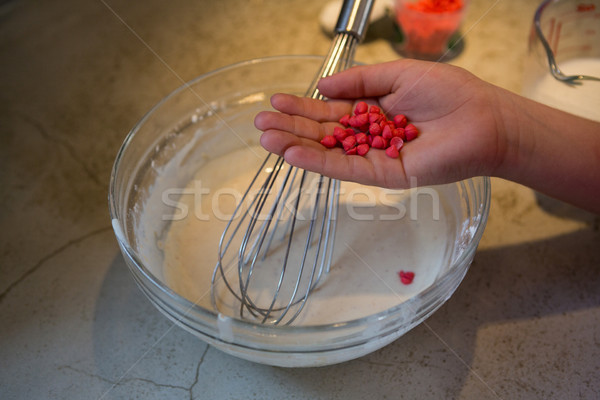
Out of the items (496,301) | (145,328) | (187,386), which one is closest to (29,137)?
(145,328)

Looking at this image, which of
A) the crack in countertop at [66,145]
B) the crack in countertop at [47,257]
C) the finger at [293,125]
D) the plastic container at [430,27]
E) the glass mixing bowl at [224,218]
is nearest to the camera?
the glass mixing bowl at [224,218]

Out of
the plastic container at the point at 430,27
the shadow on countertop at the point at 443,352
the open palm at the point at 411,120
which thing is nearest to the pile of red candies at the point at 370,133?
the open palm at the point at 411,120

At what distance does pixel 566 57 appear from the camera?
1133 mm

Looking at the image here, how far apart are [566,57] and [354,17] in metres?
0.53

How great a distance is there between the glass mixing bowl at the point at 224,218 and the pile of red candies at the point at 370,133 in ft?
0.49

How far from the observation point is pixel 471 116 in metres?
0.78

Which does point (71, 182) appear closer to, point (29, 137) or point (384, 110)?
→ point (29, 137)

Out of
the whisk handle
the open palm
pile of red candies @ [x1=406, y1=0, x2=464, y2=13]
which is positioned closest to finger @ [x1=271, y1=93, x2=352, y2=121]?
the open palm

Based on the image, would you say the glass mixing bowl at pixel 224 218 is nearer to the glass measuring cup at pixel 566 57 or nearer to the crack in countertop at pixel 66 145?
the crack in countertop at pixel 66 145

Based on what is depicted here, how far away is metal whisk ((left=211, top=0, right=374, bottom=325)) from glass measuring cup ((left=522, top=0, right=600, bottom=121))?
36 cm

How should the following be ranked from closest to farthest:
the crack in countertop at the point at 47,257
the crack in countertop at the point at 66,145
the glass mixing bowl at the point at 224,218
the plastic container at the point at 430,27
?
1. the glass mixing bowl at the point at 224,218
2. the crack in countertop at the point at 47,257
3. the crack in countertop at the point at 66,145
4. the plastic container at the point at 430,27

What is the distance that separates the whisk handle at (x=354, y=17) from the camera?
3.04ft

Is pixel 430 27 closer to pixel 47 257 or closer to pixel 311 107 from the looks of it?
pixel 311 107

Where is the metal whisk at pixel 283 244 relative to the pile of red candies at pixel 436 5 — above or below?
below
